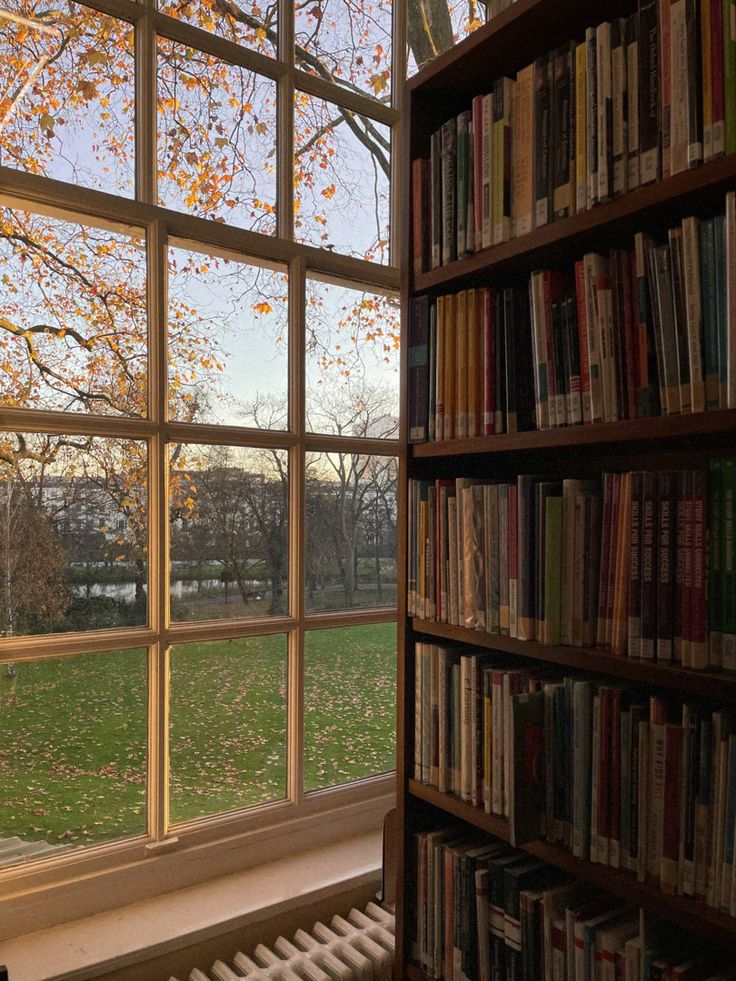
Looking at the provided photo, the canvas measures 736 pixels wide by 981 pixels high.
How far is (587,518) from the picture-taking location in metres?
1.19

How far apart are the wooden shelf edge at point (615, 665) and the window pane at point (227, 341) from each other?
77 centimetres

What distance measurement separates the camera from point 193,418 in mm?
1768

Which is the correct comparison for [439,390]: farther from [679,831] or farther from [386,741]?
[386,741]

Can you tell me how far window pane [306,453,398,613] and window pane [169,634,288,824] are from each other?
0.23 m

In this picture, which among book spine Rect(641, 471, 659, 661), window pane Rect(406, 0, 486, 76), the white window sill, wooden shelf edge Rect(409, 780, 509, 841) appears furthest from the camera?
window pane Rect(406, 0, 486, 76)

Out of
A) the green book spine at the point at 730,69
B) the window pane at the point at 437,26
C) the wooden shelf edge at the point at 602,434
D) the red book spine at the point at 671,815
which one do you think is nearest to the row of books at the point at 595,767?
the red book spine at the point at 671,815

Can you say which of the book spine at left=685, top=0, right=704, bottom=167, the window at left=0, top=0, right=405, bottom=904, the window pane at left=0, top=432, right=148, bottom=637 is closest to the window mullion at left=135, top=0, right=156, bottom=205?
the window at left=0, top=0, right=405, bottom=904

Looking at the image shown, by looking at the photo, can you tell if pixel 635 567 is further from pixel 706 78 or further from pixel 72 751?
pixel 72 751

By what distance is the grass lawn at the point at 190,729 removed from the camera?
1551 mm

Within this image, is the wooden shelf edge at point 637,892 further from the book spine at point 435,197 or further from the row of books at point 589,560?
the book spine at point 435,197

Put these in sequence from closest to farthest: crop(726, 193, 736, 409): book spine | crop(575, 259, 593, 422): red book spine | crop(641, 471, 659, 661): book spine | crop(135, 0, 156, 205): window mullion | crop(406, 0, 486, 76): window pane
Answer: crop(726, 193, 736, 409): book spine → crop(641, 471, 659, 661): book spine → crop(575, 259, 593, 422): red book spine → crop(135, 0, 156, 205): window mullion → crop(406, 0, 486, 76): window pane

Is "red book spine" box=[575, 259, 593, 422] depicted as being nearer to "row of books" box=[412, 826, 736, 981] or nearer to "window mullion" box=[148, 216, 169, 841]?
"row of books" box=[412, 826, 736, 981]

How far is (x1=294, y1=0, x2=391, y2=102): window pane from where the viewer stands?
6.46 feet

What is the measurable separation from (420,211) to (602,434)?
0.68m
